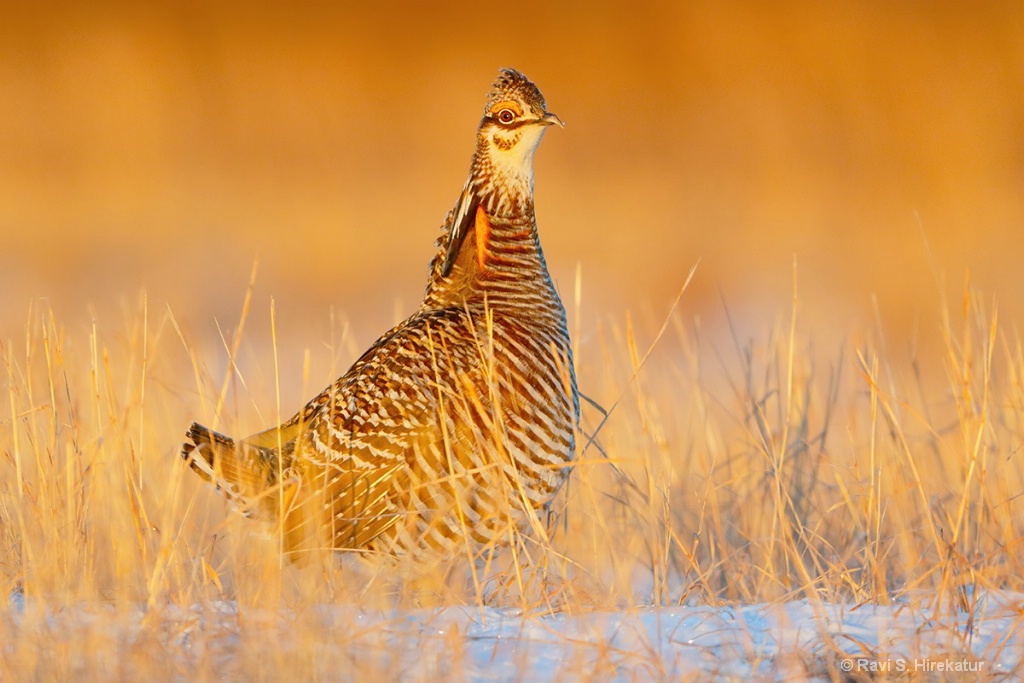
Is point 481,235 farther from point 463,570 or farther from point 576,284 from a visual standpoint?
point 463,570

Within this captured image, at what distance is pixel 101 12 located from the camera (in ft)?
56.2

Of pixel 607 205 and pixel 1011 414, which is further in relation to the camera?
pixel 607 205

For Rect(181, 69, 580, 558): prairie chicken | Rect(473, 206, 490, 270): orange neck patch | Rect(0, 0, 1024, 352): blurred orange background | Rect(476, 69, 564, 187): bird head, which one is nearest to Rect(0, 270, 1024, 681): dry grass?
Rect(181, 69, 580, 558): prairie chicken

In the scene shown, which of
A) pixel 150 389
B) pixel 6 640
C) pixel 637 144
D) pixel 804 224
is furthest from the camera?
pixel 637 144

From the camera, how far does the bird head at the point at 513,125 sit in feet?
13.6

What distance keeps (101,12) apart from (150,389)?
13.2 metres

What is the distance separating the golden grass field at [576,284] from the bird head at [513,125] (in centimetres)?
77

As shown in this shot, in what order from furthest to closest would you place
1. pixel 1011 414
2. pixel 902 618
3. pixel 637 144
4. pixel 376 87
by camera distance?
pixel 376 87 < pixel 637 144 < pixel 1011 414 < pixel 902 618

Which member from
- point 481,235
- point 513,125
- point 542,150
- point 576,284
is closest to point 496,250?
point 481,235

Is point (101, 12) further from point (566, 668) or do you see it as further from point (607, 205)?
point (566, 668)

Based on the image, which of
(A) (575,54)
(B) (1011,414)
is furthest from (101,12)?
(B) (1011,414)

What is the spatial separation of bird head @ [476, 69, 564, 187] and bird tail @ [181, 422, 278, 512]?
126 centimetres

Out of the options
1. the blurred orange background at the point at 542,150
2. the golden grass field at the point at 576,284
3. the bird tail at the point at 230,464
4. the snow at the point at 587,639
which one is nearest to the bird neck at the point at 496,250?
the golden grass field at the point at 576,284

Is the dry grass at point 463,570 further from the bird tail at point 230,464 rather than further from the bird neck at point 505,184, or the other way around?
the bird neck at point 505,184
